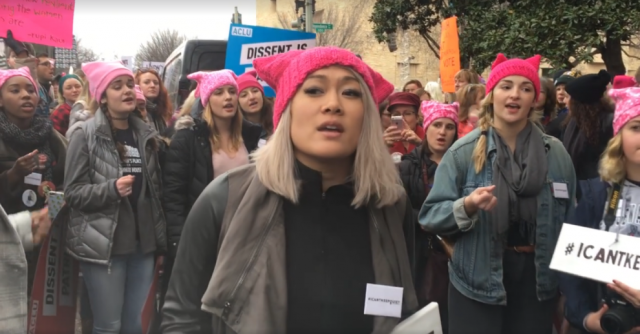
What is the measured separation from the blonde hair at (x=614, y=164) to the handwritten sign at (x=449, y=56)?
5004 mm

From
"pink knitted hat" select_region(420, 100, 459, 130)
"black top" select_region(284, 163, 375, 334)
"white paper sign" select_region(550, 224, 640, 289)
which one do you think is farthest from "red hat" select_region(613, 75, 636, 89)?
"black top" select_region(284, 163, 375, 334)

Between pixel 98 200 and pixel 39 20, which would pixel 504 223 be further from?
pixel 39 20

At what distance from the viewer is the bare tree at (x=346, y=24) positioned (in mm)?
34969

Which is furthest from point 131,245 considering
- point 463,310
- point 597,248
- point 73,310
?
point 597,248

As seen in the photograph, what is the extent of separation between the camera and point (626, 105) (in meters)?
3.41

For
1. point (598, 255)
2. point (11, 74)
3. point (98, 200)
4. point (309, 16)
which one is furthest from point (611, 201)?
point (309, 16)

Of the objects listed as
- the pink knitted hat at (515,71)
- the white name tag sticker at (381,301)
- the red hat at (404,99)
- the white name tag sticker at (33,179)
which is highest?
the pink knitted hat at (515,71)

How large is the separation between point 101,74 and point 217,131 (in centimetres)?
96

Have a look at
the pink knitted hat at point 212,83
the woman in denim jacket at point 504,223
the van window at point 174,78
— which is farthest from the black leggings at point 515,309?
the van window at point 174,78

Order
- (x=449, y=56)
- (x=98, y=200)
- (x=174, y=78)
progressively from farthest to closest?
(x=174, y=78), (x=449, y=56), (x=98, y=200)

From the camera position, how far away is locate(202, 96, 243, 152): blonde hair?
5195 millimetres

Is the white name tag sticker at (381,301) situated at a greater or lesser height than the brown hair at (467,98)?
lesser

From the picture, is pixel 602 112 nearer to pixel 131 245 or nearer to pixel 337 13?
pixel 131 245

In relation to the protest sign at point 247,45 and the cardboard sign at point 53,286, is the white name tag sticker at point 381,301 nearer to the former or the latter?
the cardboard sign at point 53,286
